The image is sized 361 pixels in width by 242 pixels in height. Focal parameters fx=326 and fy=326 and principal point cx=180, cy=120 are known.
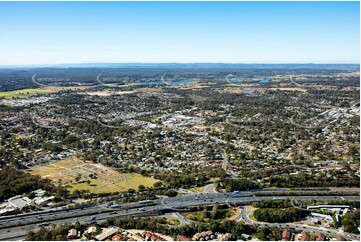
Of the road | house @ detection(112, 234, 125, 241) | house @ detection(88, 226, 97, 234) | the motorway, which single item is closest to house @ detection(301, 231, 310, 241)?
the road

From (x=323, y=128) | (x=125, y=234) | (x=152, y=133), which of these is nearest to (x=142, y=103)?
(x=152, y=133)

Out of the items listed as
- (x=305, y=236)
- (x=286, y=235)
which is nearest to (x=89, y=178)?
(x=286, y=235)

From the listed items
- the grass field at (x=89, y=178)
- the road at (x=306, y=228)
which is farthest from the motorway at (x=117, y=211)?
the grass field at (x=89, y=178)

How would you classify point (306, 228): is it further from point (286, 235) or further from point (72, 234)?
point (72, 234)

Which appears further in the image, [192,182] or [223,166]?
[223,166]

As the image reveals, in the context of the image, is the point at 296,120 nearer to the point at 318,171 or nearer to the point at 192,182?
the point at 318,171
